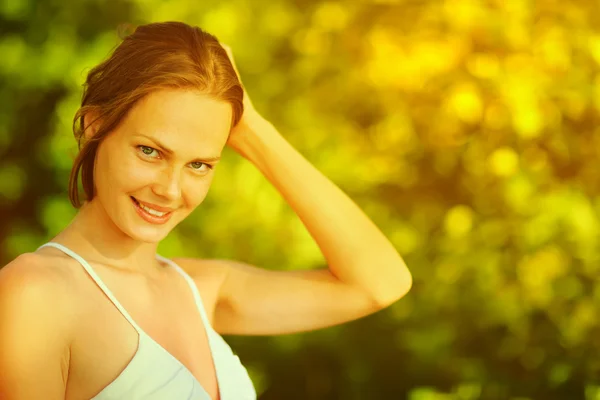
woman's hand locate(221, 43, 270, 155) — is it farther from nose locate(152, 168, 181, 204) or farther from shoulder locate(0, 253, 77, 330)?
shoulder locate(0, 253, 77, 330)

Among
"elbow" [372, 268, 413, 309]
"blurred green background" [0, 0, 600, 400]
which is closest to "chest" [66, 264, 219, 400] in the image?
"elbow" [372, 268, 413, 309]

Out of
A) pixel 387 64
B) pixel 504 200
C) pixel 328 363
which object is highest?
pixel 387 64

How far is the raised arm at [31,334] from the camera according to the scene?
4.86 ft

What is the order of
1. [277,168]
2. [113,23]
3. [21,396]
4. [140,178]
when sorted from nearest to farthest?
[21,396]
[140,178]
[277,168]
[113,23]

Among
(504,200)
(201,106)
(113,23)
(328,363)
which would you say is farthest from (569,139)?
(201,106)

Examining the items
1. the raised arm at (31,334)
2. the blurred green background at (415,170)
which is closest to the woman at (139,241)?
the raised arm at (31,334)

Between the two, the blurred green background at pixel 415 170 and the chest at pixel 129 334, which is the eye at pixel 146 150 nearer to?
the chest at pixel 129 334

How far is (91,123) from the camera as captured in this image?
65.9 inches

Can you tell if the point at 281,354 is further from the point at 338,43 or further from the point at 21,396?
the point at 21,396

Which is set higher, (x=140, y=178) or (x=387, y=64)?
(x=140, y=178)

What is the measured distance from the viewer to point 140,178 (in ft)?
5.27

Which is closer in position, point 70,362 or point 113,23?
point 70,362

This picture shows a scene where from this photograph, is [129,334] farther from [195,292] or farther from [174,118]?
[174,118]

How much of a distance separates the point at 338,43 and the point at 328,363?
1166 mm
